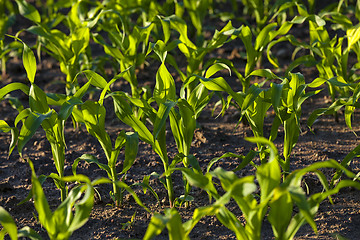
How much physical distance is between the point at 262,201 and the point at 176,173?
3.86ft

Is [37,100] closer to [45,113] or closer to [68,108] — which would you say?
[45,113]

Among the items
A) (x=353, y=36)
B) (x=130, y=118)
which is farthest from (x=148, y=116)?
(x=353, y=36)

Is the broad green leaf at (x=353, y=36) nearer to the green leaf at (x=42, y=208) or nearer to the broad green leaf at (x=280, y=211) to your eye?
the broad green leaf at (x=280, y=211)

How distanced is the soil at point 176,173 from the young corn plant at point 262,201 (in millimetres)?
401

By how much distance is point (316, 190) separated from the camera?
9.13ft

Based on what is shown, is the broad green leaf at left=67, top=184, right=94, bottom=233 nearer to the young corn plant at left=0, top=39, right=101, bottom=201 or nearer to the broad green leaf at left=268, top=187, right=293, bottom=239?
the young corn plant at left=0, top=39, right=101, bottom=201

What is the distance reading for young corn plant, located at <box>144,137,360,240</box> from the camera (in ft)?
5.79

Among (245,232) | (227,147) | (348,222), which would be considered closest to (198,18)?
(227,147)

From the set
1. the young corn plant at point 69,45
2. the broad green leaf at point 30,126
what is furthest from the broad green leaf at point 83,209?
the young corn plant at point 69,45

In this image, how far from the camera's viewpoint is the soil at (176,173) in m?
2.53

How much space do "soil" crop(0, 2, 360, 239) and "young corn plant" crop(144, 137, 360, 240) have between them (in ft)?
1.32

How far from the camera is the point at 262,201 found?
1927mm

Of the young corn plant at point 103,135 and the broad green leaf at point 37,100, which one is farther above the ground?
the broad green leaf at point 37,100

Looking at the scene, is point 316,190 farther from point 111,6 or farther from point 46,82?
point 46,82
